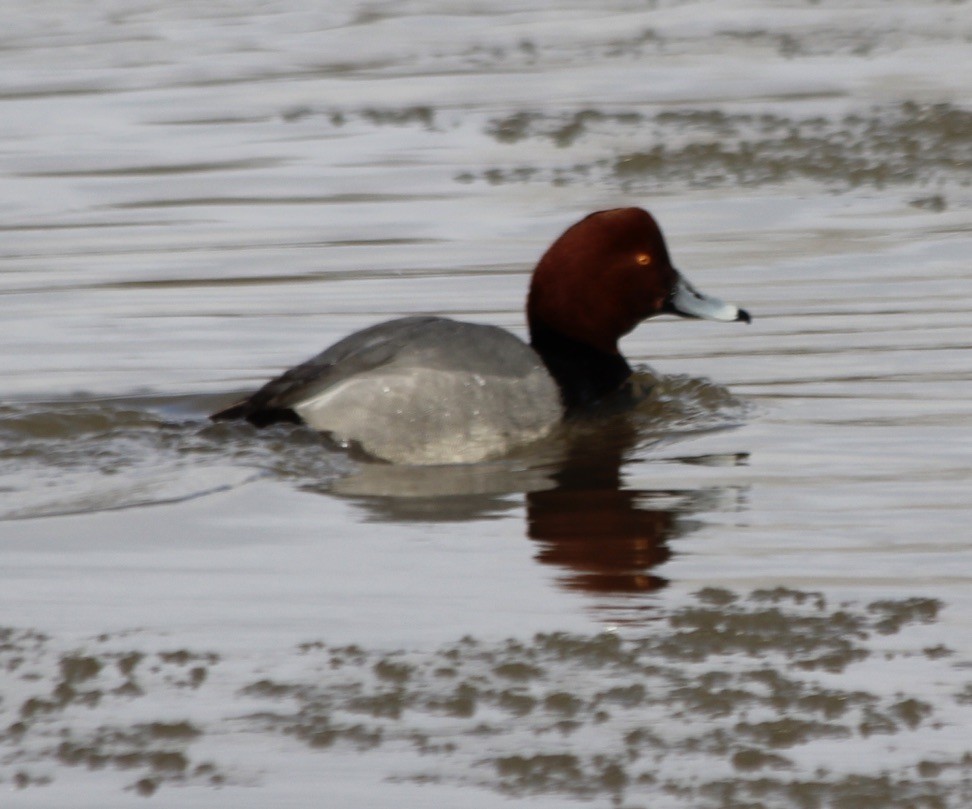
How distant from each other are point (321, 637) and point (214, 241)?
5845 mm

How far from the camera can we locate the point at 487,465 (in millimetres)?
7375

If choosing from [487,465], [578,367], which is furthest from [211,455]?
[578,367]

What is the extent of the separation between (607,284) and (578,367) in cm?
36

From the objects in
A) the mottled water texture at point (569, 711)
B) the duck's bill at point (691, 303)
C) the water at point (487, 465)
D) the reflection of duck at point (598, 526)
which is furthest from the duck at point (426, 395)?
the mottled water texture at point (569, 711)

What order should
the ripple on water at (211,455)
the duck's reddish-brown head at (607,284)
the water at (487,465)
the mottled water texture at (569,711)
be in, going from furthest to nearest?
the duck's reddish-brown head at (607,284)
the ripple on water at (211,455)
the water at (487,465)
the mottled water texture at (569,711)

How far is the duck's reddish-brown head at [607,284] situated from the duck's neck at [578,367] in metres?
0.02

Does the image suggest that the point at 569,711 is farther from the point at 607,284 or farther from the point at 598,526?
the point at 607,284

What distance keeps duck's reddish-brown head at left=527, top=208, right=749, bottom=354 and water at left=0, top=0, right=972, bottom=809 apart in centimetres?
29

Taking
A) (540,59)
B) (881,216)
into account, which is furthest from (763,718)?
(540,59)

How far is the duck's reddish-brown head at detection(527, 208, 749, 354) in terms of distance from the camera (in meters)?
8.19

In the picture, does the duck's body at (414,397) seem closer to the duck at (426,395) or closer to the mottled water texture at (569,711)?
the duck at (426,395)

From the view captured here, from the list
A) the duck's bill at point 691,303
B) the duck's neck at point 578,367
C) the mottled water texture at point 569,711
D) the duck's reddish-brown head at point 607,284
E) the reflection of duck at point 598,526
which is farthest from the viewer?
the duck's bill at point 691,303

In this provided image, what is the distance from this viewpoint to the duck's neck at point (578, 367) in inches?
313

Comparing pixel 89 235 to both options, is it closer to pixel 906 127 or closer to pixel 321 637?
pixel 906 127
